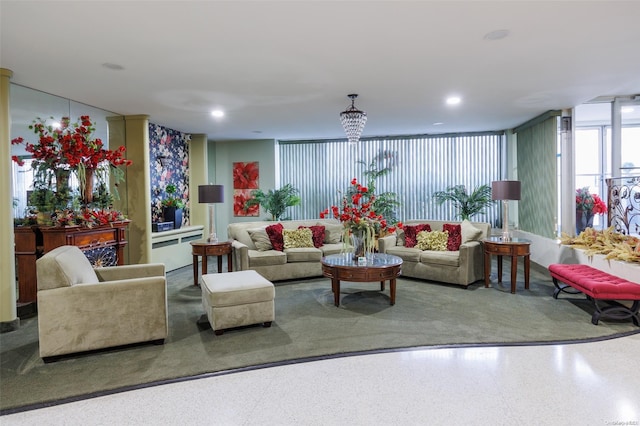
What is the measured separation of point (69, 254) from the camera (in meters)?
3.42

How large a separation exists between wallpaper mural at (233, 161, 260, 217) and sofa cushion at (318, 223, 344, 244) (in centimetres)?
289

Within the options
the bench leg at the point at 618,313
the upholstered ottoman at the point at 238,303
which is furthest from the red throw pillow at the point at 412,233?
the upholstered ottoman at the point at 238,303

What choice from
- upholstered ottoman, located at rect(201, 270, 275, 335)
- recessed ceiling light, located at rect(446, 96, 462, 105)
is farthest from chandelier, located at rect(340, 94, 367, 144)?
upholstered ottoman, located at rect(201, 270, 275, 335)

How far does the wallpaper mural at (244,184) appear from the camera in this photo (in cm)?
891

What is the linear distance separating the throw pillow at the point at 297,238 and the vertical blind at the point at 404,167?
2514mm

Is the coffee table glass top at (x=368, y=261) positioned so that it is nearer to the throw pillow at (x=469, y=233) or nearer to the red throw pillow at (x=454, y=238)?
the red throw pillow at (x=454, y=238)

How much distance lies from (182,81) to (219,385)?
3188 millimetres

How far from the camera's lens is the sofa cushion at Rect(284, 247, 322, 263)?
582 cm

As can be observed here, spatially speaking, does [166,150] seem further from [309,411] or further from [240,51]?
[309,411]

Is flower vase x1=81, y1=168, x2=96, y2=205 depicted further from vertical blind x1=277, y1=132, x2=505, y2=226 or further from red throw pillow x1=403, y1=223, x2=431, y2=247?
vertical blind x1=277, y1=132, x2=505, y2=226

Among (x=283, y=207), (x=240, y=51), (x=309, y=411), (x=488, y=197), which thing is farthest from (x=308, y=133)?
(x=309, y=411)

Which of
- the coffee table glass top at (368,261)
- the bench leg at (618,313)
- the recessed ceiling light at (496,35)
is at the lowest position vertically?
the bench leg at (618,313)

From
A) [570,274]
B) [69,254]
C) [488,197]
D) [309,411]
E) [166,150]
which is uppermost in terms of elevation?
[166,150]

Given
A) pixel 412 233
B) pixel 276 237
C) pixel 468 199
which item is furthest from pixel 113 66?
pixel 468 199
